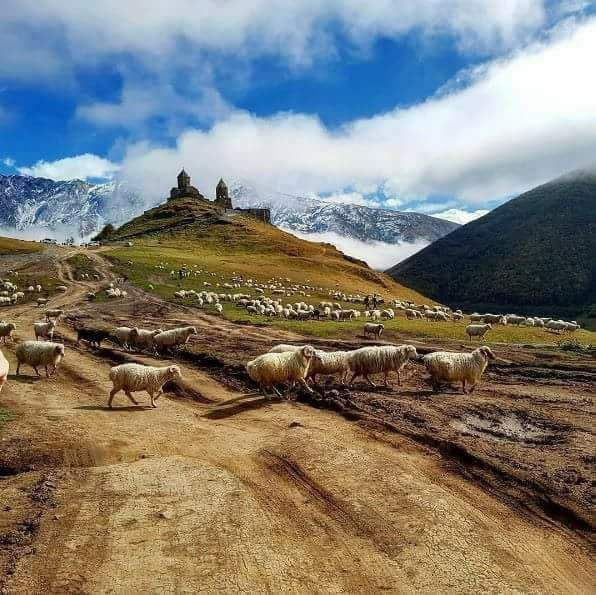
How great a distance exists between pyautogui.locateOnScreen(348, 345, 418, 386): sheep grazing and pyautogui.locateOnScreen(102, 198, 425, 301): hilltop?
6170 centimetres

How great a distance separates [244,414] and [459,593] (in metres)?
9.53

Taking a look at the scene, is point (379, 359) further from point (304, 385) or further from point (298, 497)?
point (298, 497)

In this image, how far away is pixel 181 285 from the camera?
64.8 metres

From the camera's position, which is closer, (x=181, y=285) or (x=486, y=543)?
(x=486, y=543)

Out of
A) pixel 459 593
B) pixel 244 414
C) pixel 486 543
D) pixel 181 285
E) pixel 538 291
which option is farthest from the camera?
pixel 538 291

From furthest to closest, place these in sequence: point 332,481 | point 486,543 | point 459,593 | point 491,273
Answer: point 491,273 → point 332,481 → point 486,543 → point 459,593

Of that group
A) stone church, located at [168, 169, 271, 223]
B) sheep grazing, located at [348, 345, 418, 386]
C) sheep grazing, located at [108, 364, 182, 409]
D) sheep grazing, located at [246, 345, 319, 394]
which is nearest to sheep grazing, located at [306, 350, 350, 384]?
sheep grazing, located at [348, 345, 418, 386]

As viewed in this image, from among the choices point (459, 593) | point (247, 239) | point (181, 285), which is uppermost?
point (247, 239)

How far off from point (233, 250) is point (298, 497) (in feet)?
362

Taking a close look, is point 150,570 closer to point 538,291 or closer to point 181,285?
point 181,285

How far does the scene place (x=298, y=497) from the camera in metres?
9.25

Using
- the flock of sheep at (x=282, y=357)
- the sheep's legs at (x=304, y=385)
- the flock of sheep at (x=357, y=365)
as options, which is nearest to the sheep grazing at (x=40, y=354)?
the flock of sheep at (x=282, y=357)

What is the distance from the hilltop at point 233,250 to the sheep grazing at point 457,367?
207 ft

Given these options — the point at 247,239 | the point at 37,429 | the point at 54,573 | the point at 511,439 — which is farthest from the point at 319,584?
the point at 247,239
